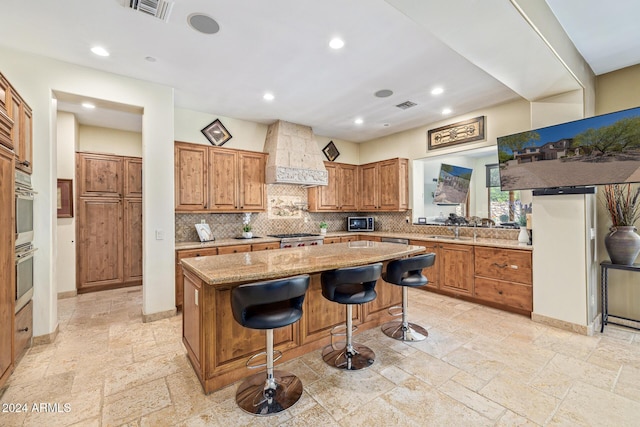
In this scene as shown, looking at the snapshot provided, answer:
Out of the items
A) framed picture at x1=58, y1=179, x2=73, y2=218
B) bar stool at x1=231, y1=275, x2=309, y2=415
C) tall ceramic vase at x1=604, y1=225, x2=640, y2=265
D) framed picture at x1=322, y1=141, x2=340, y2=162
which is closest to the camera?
bar stool at x1=231, y1=275, x2=309, y2=415

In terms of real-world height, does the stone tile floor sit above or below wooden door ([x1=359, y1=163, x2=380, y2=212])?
below

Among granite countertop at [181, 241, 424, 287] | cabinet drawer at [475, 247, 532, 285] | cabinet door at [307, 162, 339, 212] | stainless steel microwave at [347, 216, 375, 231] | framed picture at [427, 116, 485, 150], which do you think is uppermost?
framed picture at [427, 116, 485, 150]

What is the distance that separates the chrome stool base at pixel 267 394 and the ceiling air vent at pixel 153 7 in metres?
3.08

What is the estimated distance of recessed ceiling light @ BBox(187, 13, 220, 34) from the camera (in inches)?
93.8

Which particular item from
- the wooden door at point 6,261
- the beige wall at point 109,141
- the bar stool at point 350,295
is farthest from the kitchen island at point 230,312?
the beige wall at point 109,141

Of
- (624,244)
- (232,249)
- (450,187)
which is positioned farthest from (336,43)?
(450,187)

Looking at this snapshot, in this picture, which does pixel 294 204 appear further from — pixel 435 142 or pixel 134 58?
pixel 134 58

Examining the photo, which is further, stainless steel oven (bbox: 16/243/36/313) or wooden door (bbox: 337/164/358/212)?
wooden door (bbox: 337/164/358/212)

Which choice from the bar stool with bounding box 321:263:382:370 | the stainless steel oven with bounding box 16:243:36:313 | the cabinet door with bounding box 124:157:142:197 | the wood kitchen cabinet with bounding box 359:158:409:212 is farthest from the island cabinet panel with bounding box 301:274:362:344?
the cabinet door with bounding box 124:157:142:197

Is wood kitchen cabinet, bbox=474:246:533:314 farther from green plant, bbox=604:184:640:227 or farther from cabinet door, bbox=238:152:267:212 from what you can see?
cabinet door, bbox=238:152:267:212

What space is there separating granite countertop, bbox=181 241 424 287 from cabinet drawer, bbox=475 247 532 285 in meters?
1.49

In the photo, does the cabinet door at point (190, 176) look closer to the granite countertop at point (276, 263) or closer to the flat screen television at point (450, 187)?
the granite countertop at point (276, 263)

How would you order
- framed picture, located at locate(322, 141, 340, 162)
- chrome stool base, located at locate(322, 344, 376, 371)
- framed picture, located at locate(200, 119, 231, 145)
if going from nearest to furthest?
chrome stool base, located at locate(322, 344, 376, 371) → framed picture, located at locate(200, 119, 231, 145) → framed picture, located at locate(322, 141, 340, 162)

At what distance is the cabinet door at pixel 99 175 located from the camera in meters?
4.83
